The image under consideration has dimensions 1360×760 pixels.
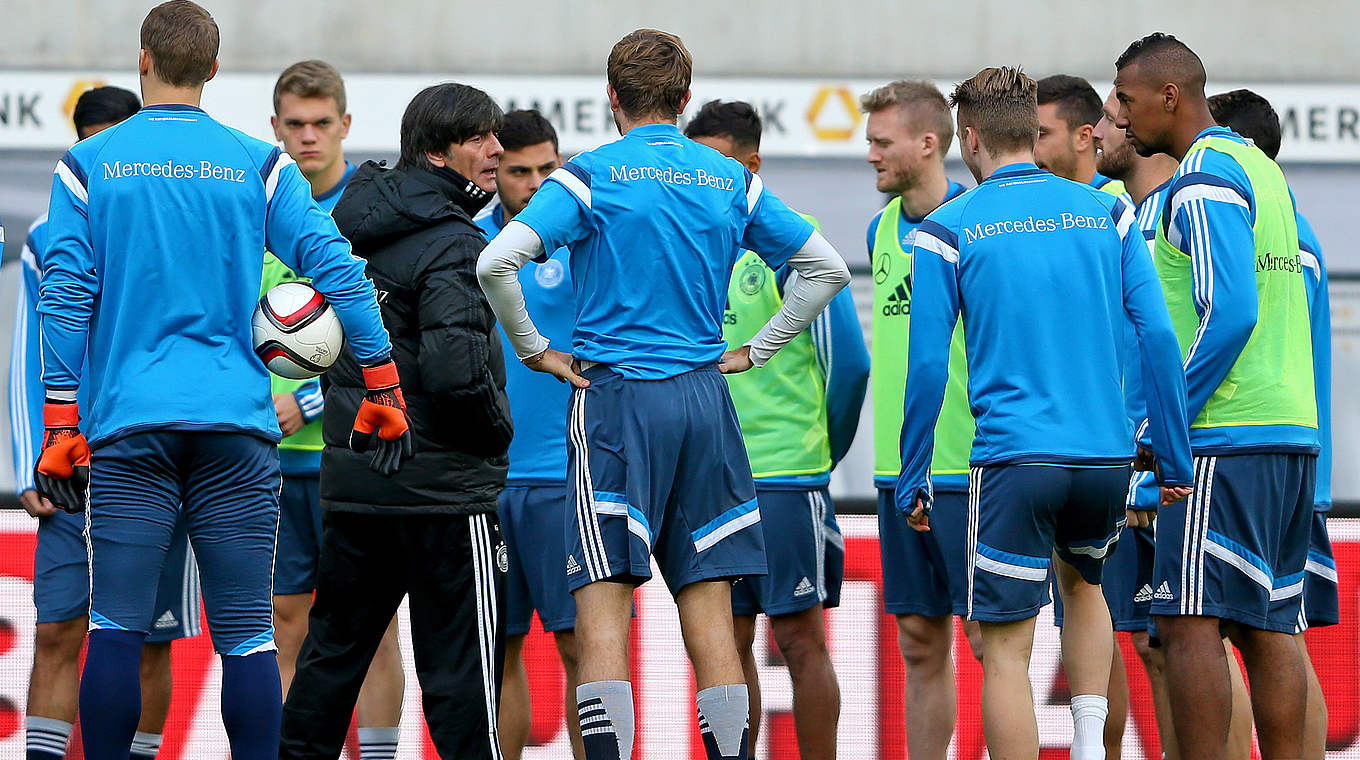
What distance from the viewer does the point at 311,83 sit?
598 centimetres

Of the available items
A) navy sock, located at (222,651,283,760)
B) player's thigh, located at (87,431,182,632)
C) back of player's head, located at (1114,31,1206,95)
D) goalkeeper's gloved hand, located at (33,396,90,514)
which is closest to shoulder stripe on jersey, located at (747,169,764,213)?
back of player's head, located at (1114,31,1206,95)

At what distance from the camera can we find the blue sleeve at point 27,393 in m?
5.11

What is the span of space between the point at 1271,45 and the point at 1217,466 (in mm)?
5290

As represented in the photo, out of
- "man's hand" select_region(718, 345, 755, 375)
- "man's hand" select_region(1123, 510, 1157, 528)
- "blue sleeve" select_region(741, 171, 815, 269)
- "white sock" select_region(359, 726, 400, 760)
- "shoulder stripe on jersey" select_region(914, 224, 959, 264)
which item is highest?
"blue sleeve" select_region(741, 171, 815, 269)

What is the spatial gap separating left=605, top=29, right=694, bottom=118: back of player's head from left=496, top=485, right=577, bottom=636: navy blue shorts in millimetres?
1606

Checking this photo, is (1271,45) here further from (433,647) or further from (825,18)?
(433,647)

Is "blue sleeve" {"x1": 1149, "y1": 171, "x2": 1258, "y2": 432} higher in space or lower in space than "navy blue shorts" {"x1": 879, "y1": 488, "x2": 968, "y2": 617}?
higher

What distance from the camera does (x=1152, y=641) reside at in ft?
16.8

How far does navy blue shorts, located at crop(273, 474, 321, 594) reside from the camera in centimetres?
553

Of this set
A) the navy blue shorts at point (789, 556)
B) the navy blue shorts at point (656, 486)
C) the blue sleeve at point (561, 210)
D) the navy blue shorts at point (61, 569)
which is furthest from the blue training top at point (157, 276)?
the navy blue shorts at point (789, 556)

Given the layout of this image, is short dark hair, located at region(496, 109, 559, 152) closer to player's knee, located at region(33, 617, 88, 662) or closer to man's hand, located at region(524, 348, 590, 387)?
man's hand, located at region(524, 348, 590, 387)

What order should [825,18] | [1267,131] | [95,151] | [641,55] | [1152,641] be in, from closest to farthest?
[95,151] → [641,55] → [1152,641] → [1267,131] → [825,18]

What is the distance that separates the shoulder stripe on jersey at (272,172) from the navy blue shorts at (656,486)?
0.94 meters

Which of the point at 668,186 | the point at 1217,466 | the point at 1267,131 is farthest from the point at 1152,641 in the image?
the point at 668,186
